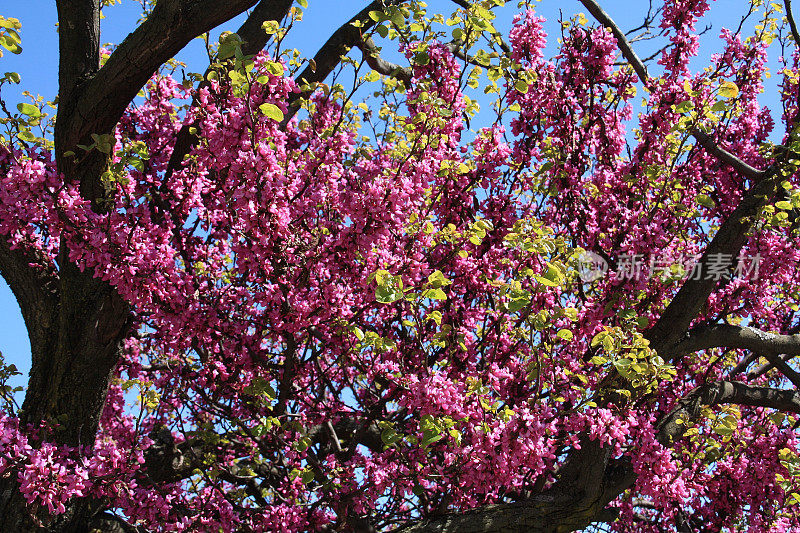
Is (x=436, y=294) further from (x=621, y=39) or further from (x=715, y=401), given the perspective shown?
(x=621, y=39)

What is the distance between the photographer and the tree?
13.4ft

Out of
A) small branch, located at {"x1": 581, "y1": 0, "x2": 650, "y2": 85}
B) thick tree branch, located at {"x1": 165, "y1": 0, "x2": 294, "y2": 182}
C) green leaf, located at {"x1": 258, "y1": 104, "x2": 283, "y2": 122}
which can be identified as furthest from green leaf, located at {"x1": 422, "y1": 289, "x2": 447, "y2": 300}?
small branch, located at {"x1": 581, "y1": 0, "x2": 650, "y2": 85}

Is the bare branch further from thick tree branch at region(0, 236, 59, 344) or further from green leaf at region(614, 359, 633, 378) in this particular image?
thick tree branch at region(0, 236, 59, 344)

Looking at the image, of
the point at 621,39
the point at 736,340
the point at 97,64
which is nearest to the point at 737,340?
the point at 736,340

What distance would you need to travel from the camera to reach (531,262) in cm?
474

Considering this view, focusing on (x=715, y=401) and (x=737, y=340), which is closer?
(x=737, y=340)

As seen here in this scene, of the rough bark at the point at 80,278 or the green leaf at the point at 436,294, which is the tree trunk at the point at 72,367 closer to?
the rough bark at the point at 80,278

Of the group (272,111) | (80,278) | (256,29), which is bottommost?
(272,111)

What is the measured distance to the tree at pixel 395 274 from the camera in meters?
4.10

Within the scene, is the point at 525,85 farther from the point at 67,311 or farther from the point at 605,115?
the point at 67,311

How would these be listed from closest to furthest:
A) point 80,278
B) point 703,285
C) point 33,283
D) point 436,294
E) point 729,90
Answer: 1. point 436,294
2. point 729,90
3. point 80,278
4. point 703,285
5. point 33,283

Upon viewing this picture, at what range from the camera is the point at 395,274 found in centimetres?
422

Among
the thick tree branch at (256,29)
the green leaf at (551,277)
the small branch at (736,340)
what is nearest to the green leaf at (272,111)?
the thick tree branch at (256,29)

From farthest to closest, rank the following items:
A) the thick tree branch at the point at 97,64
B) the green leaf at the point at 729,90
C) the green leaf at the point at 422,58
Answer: the green leaf at the point at 729,90
the green leaf at the point at 422,58
the thick tree branch at the point at 97,64
